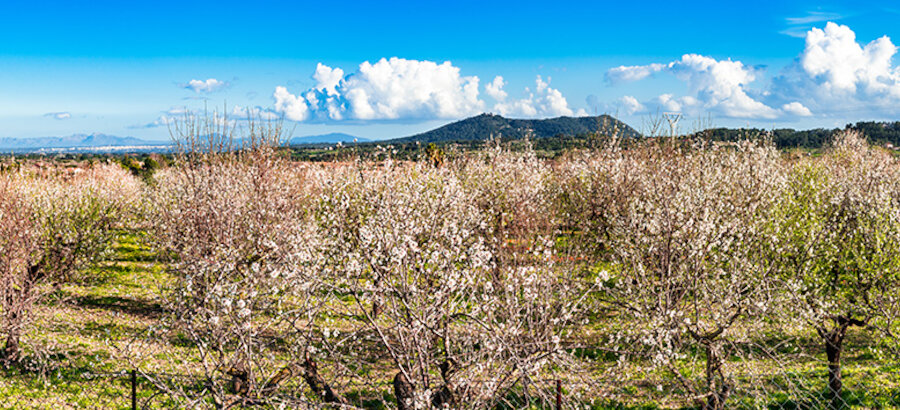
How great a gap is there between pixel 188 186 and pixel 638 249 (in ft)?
42.6

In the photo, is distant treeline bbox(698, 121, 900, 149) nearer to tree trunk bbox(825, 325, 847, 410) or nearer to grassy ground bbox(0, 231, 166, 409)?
tree trunk bbox(825, 325, 847, 410)

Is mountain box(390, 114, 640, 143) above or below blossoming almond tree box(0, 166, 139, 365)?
above

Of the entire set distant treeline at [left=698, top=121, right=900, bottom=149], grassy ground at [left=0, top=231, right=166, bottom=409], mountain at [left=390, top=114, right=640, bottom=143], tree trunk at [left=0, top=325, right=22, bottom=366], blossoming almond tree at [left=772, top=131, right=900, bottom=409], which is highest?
mountain at [left=390, top=114, right=640, bottom=143]

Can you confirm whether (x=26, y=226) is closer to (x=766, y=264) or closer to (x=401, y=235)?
(x=401, y=235)

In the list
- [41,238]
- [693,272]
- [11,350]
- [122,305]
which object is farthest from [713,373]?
[122,305]

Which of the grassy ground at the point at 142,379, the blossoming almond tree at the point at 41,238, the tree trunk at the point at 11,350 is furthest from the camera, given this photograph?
the tree trunk at the point at 11,350

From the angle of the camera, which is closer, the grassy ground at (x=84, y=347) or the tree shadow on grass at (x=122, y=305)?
the grassy ground at (x=84, y=347)

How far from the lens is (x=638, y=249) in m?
11.9

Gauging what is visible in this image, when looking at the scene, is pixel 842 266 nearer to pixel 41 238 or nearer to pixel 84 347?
pixel 84 347

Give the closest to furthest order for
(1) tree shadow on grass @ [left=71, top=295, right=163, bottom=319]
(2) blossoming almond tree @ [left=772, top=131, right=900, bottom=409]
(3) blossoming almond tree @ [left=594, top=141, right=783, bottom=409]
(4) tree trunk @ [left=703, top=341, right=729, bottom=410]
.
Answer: (4) tree trunk @ [left=703, top=341, right=729, bottom=410] → (3) blossoming almond tree @ [left=594, top=141, right=783, bottom=409] → (2) blossoming almond tree @ [left=772, top=131, right=900, bottom=409] → (1) tree shadow on grass @ [left=71, top=295, right=163, bottom=319]

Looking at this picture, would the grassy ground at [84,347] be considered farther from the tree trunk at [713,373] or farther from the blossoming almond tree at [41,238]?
the tree trunk at [713,373]

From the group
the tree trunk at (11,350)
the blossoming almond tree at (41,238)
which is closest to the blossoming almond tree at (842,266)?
the blossoming almond tree at (41,238)

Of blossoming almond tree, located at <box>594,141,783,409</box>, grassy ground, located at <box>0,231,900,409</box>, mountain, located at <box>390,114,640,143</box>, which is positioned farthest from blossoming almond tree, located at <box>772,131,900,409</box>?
mountain, located at <box>390,114,640,143</box>

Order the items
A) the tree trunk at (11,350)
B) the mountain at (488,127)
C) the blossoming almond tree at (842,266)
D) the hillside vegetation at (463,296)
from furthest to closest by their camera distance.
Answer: the mountain at (488,127), the tree trunk at (11,350), the blossoming almond tree at (842,266), the hillside vegetation at (463,296)
